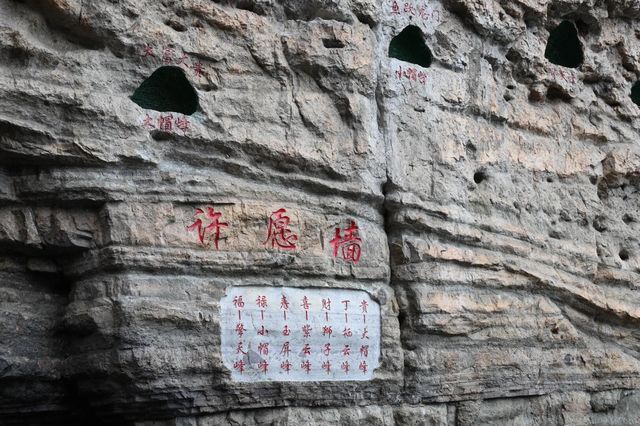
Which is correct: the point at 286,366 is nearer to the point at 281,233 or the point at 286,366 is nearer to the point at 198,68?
the point at 281,233

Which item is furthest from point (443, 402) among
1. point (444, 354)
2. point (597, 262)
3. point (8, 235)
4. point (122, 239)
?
point (8, 235)

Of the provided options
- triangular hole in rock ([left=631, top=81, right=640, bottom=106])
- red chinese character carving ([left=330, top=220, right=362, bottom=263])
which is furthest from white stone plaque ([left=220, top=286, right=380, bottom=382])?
triangular hole in rock ([left=631, top=81, right=640, bottom=106])

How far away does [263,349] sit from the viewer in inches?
128

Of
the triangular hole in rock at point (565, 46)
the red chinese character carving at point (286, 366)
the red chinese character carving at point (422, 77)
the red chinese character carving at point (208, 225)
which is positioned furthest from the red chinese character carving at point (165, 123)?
the triangular hole in rock at point (565, 46)

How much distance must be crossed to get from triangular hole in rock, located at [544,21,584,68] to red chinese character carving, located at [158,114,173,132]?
7.34ft

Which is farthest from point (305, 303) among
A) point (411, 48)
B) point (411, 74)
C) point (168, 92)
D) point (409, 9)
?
point (409, 9)

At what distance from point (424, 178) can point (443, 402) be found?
98cm

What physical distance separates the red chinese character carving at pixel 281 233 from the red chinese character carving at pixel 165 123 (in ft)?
1.72

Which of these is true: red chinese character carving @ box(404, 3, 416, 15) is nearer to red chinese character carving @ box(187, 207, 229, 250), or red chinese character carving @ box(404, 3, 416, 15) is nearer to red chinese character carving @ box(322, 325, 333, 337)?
red chinese character carving @ box(187, 207, 229, 250)

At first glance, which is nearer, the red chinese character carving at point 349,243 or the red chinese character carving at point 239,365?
the red chinese character carving at point 239,365

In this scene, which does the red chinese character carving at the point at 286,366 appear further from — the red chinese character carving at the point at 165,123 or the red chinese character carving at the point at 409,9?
the red chinese character carving at the point at 409,9

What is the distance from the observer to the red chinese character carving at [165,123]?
325 cm

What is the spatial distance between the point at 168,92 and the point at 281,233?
71cm

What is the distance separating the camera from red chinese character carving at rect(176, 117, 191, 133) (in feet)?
10.8
